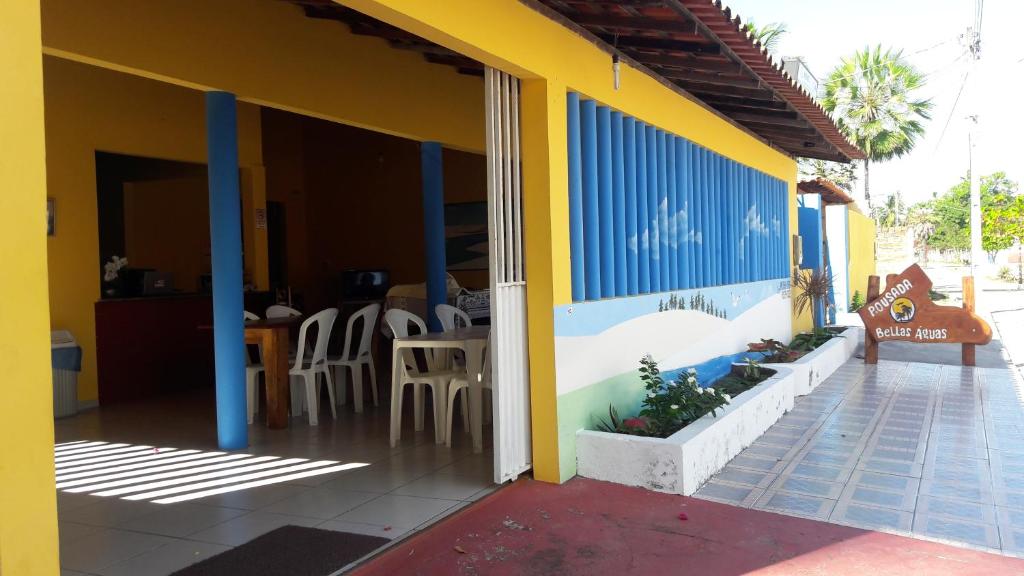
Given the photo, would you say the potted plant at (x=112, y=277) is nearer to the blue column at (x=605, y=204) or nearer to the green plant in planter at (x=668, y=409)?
the blue column at (x=605, y=204)

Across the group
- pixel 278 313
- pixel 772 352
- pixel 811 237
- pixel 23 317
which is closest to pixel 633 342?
pixel 772 352

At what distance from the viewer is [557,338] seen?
13.6 ft

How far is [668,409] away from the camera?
4531 millimetres

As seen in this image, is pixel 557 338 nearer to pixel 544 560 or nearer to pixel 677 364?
pixel 544 560

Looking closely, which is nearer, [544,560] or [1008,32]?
[544,560]

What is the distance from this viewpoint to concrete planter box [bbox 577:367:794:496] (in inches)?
156

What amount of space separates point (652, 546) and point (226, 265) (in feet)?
10.8

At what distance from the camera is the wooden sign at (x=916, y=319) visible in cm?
822

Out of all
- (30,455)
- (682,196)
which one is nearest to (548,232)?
(682,196)

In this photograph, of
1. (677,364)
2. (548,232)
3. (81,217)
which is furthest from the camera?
(81,217)

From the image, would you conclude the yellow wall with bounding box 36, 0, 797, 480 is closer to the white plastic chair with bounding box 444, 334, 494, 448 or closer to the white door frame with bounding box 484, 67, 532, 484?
the white door frame with bounding box 484, 67, 532, 484

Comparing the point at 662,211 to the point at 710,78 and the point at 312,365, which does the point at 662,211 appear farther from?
the point at 312,365

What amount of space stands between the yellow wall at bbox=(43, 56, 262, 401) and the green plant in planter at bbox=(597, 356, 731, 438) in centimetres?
494

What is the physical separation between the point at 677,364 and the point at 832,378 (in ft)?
9.08
